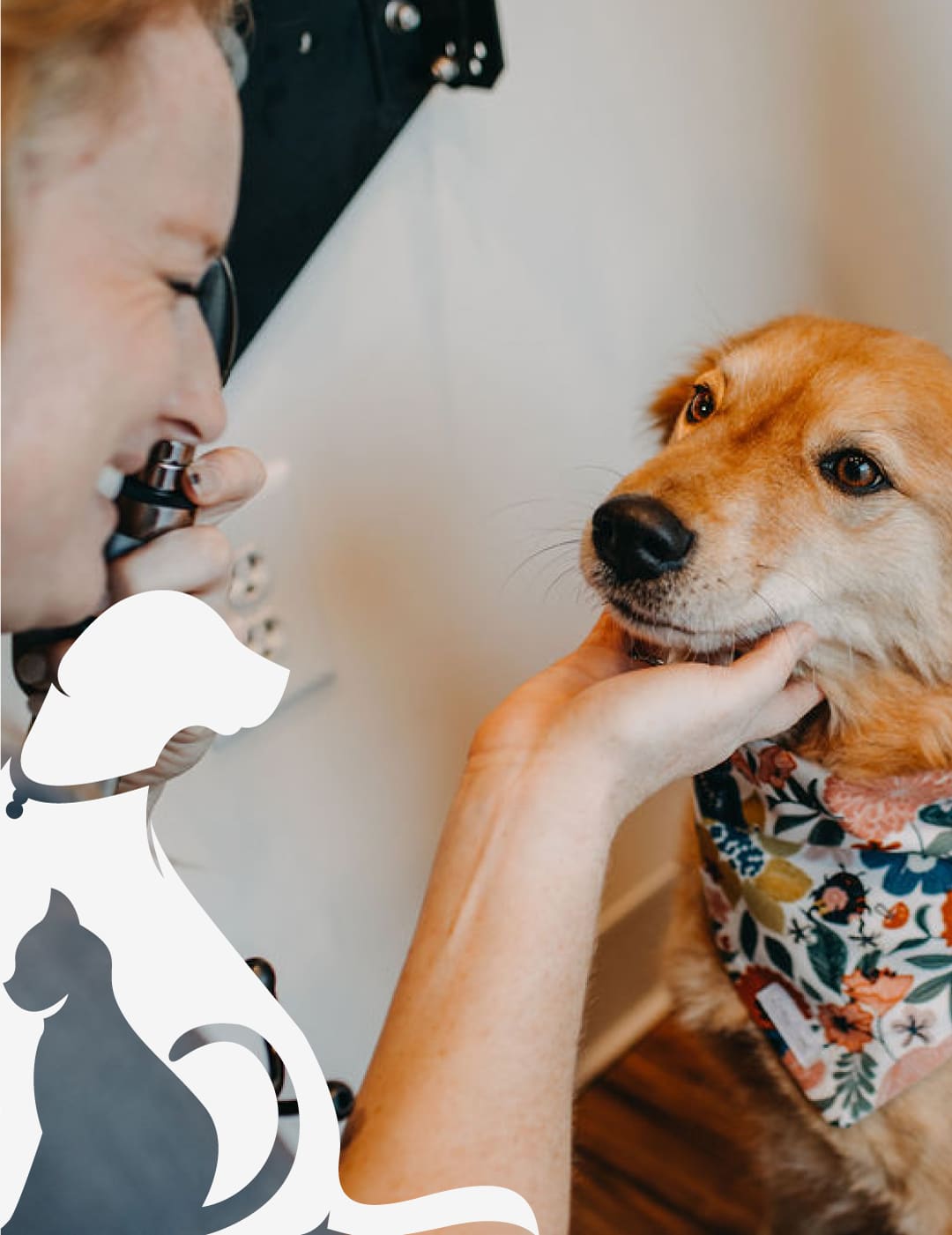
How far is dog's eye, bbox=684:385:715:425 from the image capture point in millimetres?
1148

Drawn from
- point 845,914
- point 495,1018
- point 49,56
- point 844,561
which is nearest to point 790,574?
point 844,561

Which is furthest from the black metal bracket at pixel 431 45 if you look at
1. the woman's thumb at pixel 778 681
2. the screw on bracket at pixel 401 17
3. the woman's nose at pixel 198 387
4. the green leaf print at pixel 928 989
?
the green leaf print at pixel 928 989

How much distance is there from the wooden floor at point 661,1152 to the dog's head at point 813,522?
0.69 m

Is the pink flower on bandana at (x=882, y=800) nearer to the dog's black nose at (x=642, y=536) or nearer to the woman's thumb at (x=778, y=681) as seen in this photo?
the woman's thumb at (x=778, y=681)

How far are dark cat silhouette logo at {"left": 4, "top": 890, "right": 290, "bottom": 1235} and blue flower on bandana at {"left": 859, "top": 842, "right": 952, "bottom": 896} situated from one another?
0.66 metres

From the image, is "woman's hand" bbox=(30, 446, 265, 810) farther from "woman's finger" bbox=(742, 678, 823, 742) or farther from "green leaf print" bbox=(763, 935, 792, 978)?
"green leaf print" bbox=(763, 935, 792, 978)

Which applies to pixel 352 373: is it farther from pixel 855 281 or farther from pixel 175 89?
pixel 855 281

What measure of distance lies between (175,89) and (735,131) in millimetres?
1228

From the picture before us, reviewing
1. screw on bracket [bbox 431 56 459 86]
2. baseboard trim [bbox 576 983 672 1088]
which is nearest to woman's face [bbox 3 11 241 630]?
screw on bracket [bbox 431 56 459 86]

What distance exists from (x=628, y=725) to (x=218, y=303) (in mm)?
408

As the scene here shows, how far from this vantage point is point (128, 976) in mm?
606

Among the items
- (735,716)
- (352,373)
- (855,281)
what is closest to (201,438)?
(735,716)

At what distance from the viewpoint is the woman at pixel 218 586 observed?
0.47 meters

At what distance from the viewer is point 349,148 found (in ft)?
3.14
